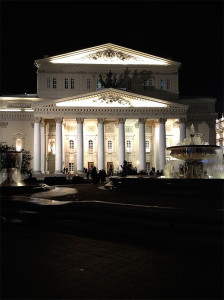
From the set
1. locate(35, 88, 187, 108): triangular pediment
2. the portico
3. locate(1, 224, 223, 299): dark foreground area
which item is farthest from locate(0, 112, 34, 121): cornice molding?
locate(1, 224, 223, 299): dark foreground area

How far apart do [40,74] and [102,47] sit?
34.4 ft

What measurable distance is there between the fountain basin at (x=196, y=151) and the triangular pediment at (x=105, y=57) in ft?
116

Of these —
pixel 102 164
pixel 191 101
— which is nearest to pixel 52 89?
pixel 102 164

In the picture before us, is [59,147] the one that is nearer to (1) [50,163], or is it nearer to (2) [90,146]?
(1) [50,163]

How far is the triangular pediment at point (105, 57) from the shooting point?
4631 centimetres

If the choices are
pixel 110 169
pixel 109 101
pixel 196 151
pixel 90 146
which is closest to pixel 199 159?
pixel 196 151

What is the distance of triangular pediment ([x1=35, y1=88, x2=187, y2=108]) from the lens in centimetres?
4044

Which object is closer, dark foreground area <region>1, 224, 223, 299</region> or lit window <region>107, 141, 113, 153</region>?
dark foreground area <region>1, 224, 223, 299</region>

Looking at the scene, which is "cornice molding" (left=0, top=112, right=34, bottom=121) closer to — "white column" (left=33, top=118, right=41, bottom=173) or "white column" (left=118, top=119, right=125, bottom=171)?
"white column" (left=33, top=118, right=41, bottom=173)

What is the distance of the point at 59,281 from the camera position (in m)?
4.44

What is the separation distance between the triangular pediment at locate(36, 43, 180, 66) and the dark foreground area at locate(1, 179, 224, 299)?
40645 mm

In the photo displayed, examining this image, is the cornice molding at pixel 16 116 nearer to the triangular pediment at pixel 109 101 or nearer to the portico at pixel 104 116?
the portico at pixel 104 116

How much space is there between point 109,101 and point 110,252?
36.6 metres

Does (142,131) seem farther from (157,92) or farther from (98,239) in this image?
(98,239)
